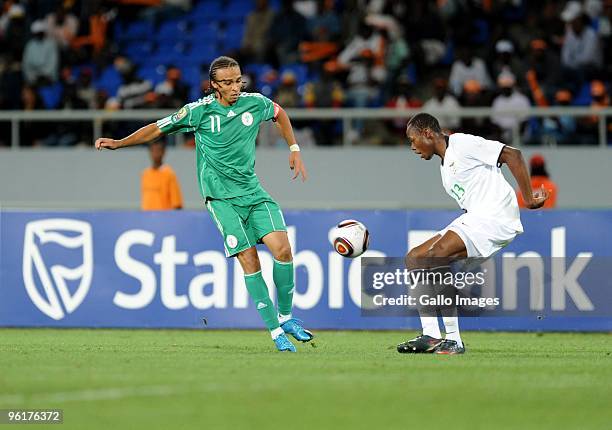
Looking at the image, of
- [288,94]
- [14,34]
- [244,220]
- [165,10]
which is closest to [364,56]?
[288,94]

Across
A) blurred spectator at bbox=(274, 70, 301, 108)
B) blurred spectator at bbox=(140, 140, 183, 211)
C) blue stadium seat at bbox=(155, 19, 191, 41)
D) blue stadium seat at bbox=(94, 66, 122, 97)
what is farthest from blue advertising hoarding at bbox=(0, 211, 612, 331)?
blue stadium seat at bbox=(155, 19, 191, 41)

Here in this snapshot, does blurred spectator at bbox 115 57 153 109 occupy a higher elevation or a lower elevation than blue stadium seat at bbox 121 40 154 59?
lower

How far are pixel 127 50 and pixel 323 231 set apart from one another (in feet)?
28.5

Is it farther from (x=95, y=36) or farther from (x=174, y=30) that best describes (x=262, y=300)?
(x=174, y=30)

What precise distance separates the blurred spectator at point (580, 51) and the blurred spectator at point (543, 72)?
179 millimetres

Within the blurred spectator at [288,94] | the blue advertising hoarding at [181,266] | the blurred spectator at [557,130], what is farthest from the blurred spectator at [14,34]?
the blurred spectator at [557,130]

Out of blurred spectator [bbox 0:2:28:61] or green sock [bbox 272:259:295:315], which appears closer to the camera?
green sock [bbox 272:259:295:315]

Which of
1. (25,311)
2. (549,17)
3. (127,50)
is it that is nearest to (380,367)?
(25,311)

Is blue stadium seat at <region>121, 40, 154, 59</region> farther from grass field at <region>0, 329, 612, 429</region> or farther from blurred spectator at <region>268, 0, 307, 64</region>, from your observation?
grass field at <region>0, 329, 612, 429</region>

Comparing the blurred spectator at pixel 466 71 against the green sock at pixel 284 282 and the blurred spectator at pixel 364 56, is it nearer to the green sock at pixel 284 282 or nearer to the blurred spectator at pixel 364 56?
the blurred spectator at pixel 364 56

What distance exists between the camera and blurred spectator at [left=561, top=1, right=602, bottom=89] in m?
18.7

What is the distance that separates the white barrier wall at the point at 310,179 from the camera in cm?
1741

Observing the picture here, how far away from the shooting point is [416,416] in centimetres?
704

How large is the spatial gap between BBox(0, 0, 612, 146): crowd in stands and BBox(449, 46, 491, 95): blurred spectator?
14mm
